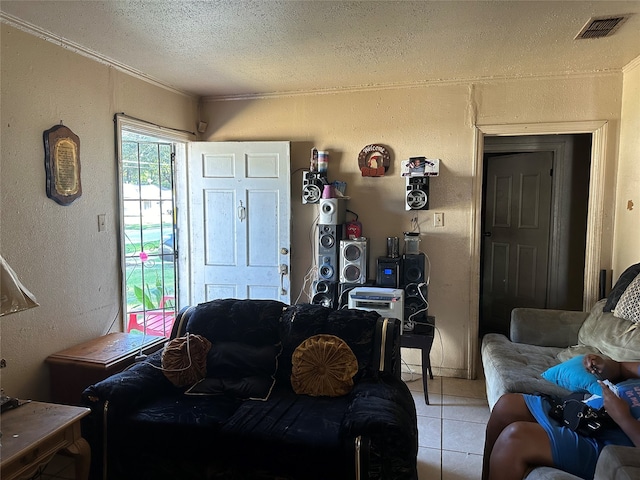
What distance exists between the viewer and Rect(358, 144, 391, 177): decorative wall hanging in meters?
3.56

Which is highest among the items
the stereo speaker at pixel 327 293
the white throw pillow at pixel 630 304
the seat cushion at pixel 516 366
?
the white throw pillow at pixel 630 304

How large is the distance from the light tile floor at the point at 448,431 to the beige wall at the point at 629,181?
1.38m

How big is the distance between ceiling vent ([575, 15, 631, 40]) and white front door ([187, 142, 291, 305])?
217 centimetres

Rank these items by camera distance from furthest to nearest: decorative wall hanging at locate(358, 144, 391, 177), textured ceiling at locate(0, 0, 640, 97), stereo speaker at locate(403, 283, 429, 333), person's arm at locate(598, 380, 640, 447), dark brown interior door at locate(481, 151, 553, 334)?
1. dark brown interior door at locate(481, 151, 553, 334)
2. decorative wall hanging at locate(358, 144, 391, 177)
3. stereo speaker at locate(403, 283, 429, 333)
4. textured ceiling at locate(0, 0, 640, 97)
5. person's arm at locate(598, 380, 640, 447)

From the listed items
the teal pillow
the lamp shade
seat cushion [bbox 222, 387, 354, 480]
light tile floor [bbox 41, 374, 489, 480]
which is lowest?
light tile floor [bbox 41, 374, 489, 480]

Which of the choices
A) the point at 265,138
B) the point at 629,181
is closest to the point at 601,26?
the point at 629,181

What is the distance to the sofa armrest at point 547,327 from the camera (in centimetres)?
281

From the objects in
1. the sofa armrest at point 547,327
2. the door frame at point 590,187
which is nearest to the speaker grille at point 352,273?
the door frame at point 590,187

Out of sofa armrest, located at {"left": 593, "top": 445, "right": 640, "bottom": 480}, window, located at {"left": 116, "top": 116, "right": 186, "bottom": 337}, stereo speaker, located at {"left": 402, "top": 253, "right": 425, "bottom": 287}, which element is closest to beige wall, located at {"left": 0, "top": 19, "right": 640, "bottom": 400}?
stereo speaker, located at {"left": 402, "top": 253, "right": 425, "bottom": 287}

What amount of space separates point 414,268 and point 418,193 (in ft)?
1.94

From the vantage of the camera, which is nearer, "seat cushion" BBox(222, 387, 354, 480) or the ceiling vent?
"seat cushion" BBox(222, 387, 354, 480)

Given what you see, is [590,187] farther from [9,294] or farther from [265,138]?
[9,294]

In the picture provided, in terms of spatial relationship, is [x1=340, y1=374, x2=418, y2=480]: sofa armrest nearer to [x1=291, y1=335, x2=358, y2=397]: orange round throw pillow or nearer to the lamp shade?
[x1=291, y1=335, x2=358, y2=397]: orange round throw pillow

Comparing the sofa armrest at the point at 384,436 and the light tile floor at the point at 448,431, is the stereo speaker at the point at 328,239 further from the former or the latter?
the sofa armrest at the point at 384,436
